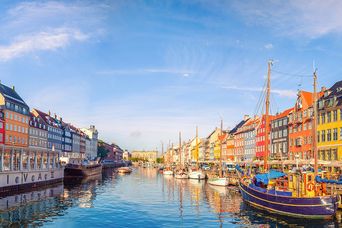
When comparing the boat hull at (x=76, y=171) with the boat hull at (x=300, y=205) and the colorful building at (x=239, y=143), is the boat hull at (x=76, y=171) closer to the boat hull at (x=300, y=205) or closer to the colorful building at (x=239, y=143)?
the colorful building at (x=239, y=143)

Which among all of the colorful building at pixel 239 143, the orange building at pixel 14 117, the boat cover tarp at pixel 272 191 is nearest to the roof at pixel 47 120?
the orange building at pixel 14 117

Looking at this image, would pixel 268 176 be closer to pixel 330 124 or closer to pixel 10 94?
pixel 330 124

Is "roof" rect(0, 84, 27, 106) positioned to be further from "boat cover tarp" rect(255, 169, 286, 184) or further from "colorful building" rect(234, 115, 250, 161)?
"boat cover tarp" rect(255, 169, 286, 184)

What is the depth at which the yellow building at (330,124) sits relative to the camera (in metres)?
73.2

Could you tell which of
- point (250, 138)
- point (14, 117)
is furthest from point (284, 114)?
point (14, 117)

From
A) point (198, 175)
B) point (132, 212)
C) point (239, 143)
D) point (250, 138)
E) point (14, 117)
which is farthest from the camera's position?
point (239, 143)

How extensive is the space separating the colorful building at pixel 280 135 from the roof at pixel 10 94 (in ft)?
249

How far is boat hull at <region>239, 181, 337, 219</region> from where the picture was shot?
1463 inches

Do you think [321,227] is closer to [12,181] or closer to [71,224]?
[71,224]

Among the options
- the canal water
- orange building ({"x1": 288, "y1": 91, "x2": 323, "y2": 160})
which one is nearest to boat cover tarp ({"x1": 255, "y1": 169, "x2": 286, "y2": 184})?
the canal water

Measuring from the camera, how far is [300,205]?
3897 centimetres

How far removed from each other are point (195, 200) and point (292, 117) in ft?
167

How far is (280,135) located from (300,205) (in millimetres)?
67026

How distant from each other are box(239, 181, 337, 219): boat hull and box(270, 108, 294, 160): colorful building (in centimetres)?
5298
